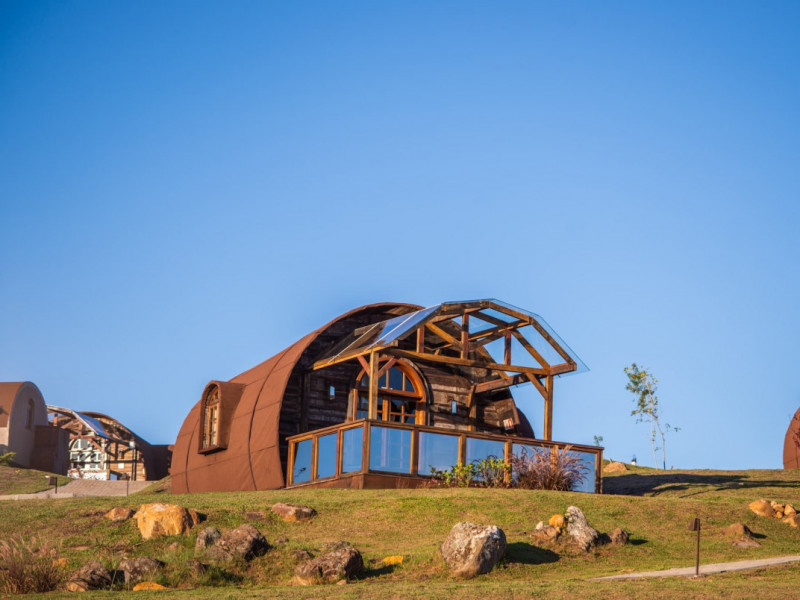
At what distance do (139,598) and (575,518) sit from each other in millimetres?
6701

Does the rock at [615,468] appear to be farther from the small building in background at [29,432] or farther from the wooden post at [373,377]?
the small building in background at [29,432]

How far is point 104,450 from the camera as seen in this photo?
53438 mm

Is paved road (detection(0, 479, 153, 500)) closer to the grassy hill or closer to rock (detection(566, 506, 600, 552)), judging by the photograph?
the grassy hill

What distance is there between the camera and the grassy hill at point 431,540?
12.1m

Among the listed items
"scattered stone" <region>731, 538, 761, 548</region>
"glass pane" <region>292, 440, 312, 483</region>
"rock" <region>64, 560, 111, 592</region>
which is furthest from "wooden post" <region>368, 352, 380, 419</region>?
"rock" <region>64, 560, 111, 592</region>

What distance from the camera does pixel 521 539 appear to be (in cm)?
1530

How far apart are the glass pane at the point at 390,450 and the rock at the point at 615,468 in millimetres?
15334

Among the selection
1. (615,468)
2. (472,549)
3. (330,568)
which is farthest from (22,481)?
(472,549)

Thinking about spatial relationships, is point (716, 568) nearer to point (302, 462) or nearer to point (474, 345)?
point (302, 462)

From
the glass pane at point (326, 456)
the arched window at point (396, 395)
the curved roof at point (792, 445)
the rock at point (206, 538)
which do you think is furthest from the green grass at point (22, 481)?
the curved roof at point (792, 445)

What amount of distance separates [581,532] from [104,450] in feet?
140

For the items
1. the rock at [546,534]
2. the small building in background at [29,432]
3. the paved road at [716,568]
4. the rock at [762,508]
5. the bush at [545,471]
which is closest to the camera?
the paved road at [716,568]

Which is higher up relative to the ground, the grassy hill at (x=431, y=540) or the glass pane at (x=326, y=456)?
→ the glass pane at (x=326, y=456)

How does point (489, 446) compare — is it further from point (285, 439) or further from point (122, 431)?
point (122, 431)
